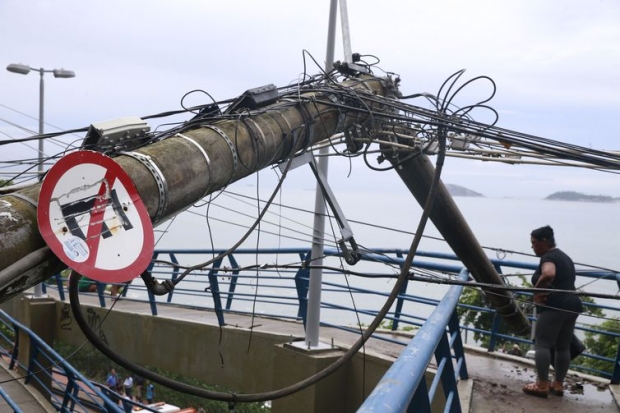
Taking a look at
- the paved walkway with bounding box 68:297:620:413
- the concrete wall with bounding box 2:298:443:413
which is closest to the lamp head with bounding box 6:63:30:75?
the concrete wall with bounding box 2:298:443:413

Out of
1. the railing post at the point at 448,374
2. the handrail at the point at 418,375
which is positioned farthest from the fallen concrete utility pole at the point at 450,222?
the railing post at the point at 448,374

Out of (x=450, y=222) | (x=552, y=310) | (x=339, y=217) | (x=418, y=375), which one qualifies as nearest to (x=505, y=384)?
(x=552, y=310)

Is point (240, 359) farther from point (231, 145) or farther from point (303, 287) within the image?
point (231, 145)

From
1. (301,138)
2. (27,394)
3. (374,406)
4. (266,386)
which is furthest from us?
→ (27,394)

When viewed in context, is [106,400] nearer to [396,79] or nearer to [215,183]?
[215,183]

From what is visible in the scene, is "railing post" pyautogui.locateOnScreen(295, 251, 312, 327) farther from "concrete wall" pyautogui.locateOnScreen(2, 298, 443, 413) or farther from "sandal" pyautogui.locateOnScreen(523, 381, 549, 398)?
"sandal" pyautogui.locateOnScreen(523, 381, 549, 398)

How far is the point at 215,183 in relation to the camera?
4684 millimetres

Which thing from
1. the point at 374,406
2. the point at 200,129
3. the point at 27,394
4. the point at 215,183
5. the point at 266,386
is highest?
the point at 200,129

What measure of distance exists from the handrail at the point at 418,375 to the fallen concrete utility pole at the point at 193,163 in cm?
185

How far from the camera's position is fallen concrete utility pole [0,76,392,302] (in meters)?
3.39

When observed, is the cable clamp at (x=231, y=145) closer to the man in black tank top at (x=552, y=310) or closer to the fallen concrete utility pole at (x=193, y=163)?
the fallen concrete utility pole at (x=193, y=163)

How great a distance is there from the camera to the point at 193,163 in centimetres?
438

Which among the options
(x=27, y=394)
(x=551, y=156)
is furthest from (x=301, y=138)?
(x=27, y=394)

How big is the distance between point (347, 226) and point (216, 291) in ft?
10.6
